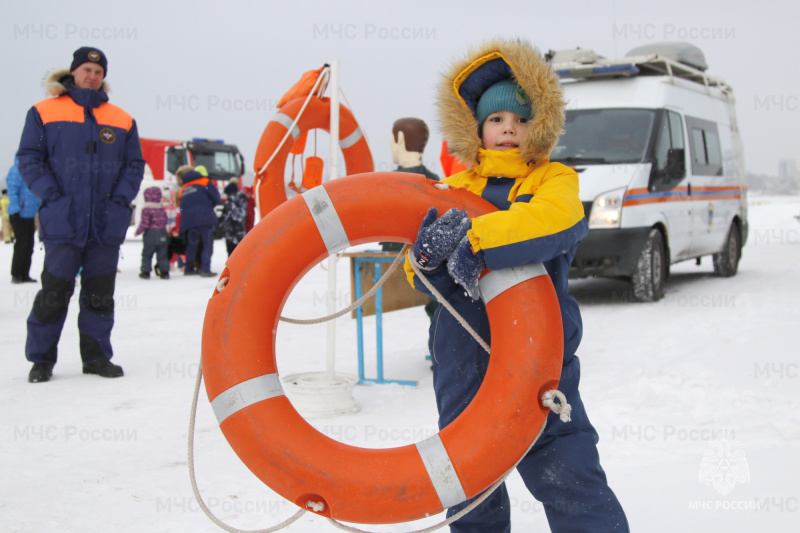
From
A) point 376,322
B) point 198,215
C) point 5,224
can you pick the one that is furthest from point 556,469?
point 5,224

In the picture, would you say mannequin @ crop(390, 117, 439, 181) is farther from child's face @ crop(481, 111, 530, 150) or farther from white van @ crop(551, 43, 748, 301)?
white van @ crop(551, 43, 748, 301)

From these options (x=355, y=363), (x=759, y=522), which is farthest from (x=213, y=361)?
(x=355, y=363)

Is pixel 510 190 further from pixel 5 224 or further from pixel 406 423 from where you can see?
pixel 5 224

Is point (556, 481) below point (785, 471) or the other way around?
the other way around

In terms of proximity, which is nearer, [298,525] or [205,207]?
[298,525]

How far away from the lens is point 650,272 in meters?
6.90

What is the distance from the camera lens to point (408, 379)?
14.9 ft

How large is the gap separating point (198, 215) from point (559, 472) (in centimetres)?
920

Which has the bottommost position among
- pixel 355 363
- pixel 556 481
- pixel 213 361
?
pixel 355 363

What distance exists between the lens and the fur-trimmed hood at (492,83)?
190 cm

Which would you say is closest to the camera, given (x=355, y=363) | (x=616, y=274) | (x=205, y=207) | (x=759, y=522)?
(x=759, y=522)

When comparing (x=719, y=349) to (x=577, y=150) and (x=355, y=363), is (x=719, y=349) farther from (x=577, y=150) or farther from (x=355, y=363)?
(x=577, y=150)

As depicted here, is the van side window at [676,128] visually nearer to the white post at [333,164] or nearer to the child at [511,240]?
the white post at [333,164]

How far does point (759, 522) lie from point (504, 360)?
124 centimetres
